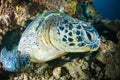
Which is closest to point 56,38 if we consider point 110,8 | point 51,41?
point 51,41

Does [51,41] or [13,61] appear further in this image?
[51,41]

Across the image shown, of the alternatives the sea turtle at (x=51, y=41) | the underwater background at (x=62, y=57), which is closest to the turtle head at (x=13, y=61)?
the sea turtle at (x=51, y=41)

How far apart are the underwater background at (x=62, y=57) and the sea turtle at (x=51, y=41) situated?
157mm

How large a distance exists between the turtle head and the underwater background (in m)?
0.14

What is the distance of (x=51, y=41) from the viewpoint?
2.64 meters

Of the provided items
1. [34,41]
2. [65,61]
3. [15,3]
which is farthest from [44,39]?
[15,3]

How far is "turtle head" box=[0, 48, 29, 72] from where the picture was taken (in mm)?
2531

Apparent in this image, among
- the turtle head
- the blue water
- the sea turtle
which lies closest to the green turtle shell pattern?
the sea turtle

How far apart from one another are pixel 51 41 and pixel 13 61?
54 cm

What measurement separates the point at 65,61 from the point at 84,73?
1.00ft

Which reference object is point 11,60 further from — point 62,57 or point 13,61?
point 62,57

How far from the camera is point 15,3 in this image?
321 cm

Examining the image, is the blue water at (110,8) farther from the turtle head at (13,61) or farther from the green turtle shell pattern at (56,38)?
the turtle head at (13,61)

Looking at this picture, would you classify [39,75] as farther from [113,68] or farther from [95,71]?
[113,68]
